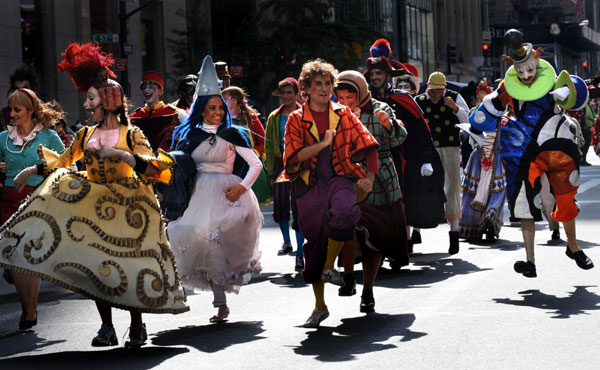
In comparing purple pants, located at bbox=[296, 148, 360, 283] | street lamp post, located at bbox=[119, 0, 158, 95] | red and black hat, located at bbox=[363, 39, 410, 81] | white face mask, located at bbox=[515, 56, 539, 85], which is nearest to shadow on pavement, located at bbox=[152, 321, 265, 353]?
purple pants, located at bbox=[296, 148, 360, 283]

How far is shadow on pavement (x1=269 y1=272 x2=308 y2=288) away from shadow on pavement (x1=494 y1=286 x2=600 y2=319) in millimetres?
2123

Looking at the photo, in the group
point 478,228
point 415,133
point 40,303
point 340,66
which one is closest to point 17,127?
point 40,303

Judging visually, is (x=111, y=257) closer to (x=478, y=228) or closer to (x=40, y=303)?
(x=40, y=303)

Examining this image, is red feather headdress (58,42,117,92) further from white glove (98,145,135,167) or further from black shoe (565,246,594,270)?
black shoe (565,246,594,270)

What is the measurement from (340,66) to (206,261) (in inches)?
1042

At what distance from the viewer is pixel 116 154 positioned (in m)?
7.78

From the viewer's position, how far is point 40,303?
412 inches

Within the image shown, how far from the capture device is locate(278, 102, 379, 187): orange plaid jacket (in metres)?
8.66

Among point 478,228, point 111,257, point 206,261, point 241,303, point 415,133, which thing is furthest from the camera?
point 478,228

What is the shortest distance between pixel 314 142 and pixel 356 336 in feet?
4.57

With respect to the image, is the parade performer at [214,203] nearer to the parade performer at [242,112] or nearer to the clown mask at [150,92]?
the clown mask at [150,92]

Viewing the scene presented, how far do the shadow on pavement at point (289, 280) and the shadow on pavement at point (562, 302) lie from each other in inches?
83.6

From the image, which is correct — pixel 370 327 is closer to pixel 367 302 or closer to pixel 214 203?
pixel 367 302

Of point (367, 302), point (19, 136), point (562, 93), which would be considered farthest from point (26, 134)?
point (562, 93)
